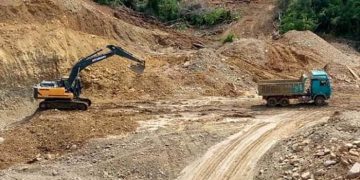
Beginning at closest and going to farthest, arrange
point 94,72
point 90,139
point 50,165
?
point 50,165, point 90,139, point 94,72

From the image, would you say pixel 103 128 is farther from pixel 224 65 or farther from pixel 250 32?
pixel 250 32

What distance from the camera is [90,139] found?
2769 centimetres

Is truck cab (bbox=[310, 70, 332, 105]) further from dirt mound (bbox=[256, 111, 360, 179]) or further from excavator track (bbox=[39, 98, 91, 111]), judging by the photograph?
excavator track (bbox=[39, 98, 91, 111])

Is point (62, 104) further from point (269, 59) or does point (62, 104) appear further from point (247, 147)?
point (269, 59)

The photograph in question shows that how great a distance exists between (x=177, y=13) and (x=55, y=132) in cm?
2101

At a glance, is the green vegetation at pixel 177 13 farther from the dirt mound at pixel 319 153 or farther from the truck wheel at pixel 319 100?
the dirt mound at pixel 319 153

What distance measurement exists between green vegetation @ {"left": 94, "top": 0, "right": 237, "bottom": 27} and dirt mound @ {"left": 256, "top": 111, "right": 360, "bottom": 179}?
21965 mm

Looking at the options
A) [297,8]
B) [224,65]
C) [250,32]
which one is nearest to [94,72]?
[224,65]

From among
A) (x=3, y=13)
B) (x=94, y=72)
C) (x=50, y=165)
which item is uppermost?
(x=3, y=13)

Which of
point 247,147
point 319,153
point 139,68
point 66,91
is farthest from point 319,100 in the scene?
point 66,91

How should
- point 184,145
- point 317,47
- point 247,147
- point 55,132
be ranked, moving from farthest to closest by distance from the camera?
point 317,47
point 55,132
point 184,145
point 247,147

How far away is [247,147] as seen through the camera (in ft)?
86.4

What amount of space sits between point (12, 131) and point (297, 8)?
24.2 metres

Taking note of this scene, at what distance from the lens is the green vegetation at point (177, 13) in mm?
47250
